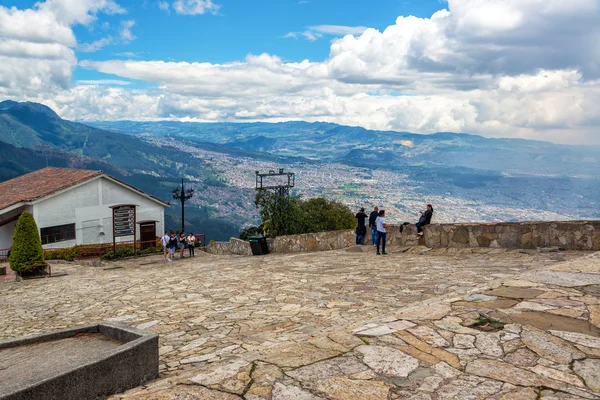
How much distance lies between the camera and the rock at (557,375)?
391cm

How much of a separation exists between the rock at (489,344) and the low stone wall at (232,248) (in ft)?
56.6

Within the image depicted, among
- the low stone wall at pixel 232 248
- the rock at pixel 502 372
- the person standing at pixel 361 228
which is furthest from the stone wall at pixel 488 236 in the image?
the rock at pixel 502 372

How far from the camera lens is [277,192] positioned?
42062 mm

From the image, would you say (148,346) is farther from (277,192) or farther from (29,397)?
(277,192)

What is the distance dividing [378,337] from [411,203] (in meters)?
199

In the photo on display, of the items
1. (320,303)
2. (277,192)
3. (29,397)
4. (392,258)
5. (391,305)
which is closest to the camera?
(29,397)

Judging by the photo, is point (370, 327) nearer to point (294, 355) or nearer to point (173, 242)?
point (294, 355)

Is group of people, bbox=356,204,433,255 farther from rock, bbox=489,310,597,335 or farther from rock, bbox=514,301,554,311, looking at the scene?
rock, bbox=489,310,597,335

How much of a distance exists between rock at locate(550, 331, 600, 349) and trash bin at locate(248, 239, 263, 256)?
15.9 m

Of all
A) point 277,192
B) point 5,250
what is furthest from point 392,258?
point 277,192

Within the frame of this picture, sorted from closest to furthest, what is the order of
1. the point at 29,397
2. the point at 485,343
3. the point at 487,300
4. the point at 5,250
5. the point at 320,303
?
the point at 29,397
the point at 485,343
the point at 487,300
the point at 320,303
the point at 5,250

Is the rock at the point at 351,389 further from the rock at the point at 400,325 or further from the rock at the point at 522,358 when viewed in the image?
the rock at the point at 400,325

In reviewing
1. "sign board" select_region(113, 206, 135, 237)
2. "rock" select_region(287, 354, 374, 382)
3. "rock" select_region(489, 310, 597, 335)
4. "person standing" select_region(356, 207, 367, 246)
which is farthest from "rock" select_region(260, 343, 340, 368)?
"sign board" select_region(113, 206, 135, 237)

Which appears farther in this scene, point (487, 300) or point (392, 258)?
point (392, 258)
